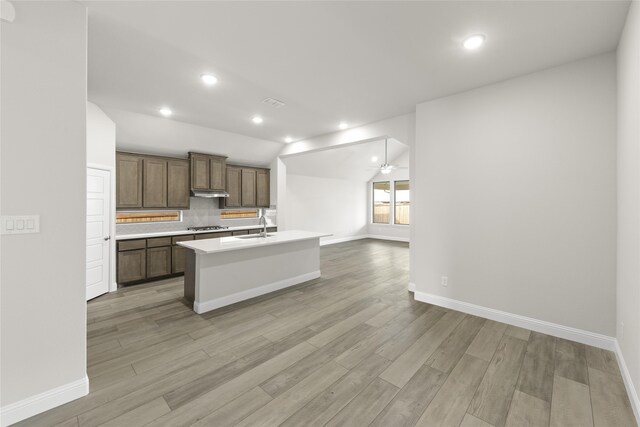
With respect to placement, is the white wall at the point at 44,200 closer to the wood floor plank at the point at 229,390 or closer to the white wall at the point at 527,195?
the wood floor plank at the point at 229,390

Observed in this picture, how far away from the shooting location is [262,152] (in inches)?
257

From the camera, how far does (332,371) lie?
87.8 inches

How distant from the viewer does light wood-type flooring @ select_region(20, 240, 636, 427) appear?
5.78 ft

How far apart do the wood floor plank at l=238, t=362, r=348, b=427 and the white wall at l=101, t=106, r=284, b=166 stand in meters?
4.62

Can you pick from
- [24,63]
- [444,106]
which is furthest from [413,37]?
[24,63]

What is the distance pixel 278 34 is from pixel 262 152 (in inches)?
172

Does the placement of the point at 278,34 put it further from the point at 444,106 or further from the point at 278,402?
the point at 278,402

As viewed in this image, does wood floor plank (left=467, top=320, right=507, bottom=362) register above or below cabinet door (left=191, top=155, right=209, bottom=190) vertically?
below

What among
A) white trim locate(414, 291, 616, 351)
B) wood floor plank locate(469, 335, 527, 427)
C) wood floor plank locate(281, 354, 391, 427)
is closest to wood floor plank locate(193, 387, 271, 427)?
wood floor plank locate(281, 354, 391, 427)

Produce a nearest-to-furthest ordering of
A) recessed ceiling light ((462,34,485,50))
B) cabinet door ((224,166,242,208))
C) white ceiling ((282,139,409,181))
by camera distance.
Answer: recessed ceiling light ((462,34,485,50)) → cabinet door ((224,166,242,208)) → white ceiling ((282,139,409,181))

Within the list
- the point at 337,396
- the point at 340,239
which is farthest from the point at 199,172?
the point at 340,239

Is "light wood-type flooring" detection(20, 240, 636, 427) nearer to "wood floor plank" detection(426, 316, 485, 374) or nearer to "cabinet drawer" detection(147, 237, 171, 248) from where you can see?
"wood floor plank" detection(426, 316, 485, 374)

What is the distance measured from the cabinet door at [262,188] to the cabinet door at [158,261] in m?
2.52

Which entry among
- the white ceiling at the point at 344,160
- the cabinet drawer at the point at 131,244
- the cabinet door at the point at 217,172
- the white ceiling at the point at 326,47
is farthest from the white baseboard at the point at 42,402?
the white ceiling at the point at 344,160
